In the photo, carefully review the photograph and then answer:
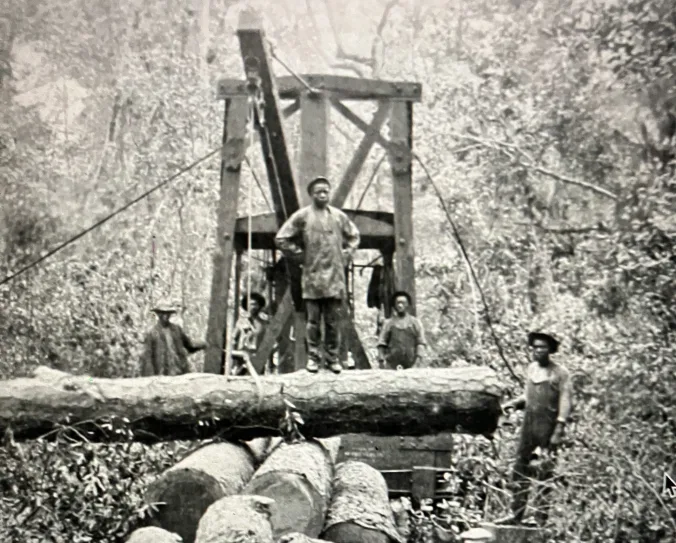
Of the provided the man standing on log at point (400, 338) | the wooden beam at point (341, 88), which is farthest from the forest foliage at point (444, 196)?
the man standing on log at point (400, 338)

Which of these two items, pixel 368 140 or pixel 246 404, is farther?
pixel 368 140

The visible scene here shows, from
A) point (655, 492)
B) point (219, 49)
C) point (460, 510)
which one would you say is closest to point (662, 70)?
point (655, 492)

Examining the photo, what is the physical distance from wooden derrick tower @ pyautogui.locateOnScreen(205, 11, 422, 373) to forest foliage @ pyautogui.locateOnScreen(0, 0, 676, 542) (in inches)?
18.4

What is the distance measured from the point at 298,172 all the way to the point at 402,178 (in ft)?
3.23

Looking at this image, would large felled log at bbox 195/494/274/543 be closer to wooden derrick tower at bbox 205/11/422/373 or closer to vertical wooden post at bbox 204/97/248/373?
wooden derrick tower at bbox 205/11/422/373

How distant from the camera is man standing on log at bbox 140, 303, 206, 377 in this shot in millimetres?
8438

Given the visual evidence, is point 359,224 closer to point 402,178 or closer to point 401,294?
point 402,178

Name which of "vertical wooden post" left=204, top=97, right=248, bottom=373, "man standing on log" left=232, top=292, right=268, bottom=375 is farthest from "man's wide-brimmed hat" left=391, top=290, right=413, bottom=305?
"vertical wooden post" left=204, top=97, right=248, bottom=373

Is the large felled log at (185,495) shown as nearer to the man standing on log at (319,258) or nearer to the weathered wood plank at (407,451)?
the man standing on log at (319,258)

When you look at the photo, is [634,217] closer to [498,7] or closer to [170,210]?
[498,7]

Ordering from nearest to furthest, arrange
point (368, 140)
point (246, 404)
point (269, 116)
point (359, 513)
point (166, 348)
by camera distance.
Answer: point (359, 513) < point (246, 404) < point (269, 116) < point (368, 140) < point (166, 348)

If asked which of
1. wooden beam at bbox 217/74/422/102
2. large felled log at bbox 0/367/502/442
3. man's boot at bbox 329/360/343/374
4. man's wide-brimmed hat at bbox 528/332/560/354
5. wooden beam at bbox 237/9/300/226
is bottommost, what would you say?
large felled log at bbox 0/367/502/442

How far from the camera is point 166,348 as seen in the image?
8.48m

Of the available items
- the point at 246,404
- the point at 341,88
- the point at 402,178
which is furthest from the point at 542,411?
the point at 341,88
